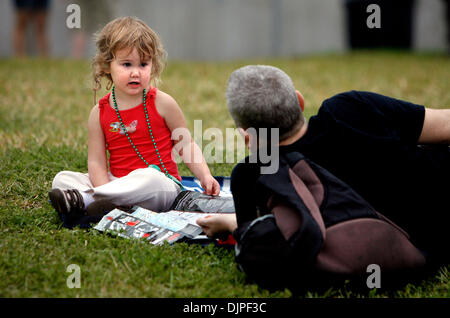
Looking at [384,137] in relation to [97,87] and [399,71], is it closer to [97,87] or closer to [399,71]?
[97,87]

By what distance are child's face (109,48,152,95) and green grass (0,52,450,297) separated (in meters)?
0.83

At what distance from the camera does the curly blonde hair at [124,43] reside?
10.1 ft

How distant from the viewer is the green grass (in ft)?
7.08

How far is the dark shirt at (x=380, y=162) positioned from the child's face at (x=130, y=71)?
1.21 metres

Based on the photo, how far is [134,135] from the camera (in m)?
3.22

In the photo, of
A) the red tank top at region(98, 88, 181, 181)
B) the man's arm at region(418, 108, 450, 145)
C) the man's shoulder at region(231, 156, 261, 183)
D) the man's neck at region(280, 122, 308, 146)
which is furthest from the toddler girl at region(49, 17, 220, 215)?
the man's arm at region(418, 108, 450, 145)

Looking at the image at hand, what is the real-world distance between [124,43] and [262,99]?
1359 millimetres

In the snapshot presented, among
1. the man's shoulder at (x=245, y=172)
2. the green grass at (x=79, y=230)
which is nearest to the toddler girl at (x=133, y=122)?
the green grass at (x=79, y=230)

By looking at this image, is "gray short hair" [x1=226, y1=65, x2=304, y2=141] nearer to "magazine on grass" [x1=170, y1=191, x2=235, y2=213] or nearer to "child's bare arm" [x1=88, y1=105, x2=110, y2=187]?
"magazine on grass" [x1=170, y1=191, x2=235, y2=213]

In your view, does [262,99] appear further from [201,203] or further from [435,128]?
[201,203]

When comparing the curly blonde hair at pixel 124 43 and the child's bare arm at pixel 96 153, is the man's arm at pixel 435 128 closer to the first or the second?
the curly blonde hair at pixel 124 43

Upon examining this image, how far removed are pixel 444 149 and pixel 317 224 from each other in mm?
781

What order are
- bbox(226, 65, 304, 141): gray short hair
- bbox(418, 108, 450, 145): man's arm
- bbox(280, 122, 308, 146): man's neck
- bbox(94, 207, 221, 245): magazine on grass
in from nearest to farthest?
1. bbox(226, 65, 304, 141): gray short hair
2. bbox(280, 122, 308, 146): man's neck
3. bbox(418, 108, 450, 145): man's arm
4. bbox(94, 207, 221, 245): magazine on grass
